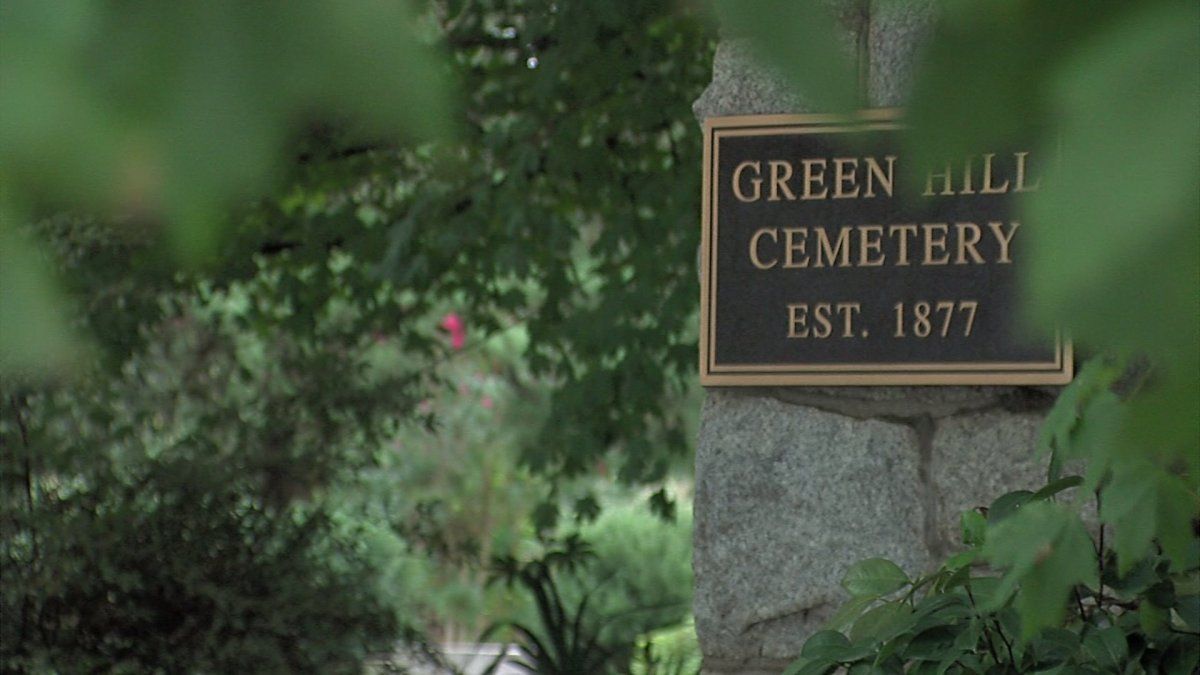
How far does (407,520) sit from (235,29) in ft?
20.2

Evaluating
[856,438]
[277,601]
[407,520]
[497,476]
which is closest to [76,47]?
[856,438]

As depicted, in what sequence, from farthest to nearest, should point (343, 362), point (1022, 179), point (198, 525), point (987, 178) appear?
1. point (343, 362)
2. point (198, 525)
3. point (987, 178)
4. point (1022, 179)

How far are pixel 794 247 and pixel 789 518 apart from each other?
45 cm

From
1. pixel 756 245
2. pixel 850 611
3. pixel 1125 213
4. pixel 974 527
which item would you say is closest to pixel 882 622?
pixel 850 611

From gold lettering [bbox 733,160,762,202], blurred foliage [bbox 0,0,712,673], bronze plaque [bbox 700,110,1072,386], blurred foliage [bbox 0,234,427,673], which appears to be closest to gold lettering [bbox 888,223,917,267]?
bronze plaque [bbox 700,110,1072,386]

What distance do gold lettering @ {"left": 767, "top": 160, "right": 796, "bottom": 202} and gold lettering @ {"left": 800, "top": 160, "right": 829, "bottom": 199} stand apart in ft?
0.08

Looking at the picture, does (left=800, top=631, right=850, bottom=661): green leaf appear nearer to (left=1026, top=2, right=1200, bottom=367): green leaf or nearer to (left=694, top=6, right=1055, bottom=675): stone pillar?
(left=694, top=6, right=1055, bottom=675): stone pillar

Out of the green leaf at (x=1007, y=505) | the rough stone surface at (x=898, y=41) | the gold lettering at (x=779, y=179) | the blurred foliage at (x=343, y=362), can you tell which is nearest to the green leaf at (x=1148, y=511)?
the green leaf at (x=1007, y=505)

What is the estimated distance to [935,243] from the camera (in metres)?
2.76

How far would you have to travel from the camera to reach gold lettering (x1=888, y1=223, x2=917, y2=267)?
277cm

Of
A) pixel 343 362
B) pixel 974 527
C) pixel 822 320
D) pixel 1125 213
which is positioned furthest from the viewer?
pixel 343 362

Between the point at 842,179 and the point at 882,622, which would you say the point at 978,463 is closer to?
the point at 842,179

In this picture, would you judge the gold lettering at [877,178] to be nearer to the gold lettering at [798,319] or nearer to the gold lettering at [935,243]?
the gold lettering at [935,243]

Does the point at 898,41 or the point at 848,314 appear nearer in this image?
the point at 898,41
